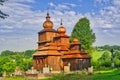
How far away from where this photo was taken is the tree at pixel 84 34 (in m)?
91.6

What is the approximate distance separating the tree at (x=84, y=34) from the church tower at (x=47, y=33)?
10641mm

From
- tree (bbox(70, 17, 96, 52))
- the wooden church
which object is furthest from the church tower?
tree (bbox(70, 17, 96, 52))

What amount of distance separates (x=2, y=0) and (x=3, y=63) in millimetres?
60389

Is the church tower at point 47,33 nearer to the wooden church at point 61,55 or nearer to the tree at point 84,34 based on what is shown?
the wooden church at point 61,55

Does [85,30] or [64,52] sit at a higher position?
[85,30]

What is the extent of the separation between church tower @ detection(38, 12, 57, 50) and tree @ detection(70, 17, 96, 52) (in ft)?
34.9

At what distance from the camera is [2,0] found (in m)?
29.8

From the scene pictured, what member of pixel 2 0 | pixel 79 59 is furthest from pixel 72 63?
pixel 2 0

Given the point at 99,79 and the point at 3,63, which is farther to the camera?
the point at 3,63

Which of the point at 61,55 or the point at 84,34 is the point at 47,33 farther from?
the point at 84,34

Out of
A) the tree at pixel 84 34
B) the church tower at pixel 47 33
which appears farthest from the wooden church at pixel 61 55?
the tree at pixel 84 34

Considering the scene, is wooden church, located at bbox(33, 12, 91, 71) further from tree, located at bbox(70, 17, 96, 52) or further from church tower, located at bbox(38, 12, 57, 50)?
tree, located at bbox(70, 17, 96, 52)

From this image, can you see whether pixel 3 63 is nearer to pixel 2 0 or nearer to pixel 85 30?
pixel 85 30

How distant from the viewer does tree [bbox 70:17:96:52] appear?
91625 millimetres
